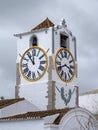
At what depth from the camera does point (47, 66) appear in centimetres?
3928

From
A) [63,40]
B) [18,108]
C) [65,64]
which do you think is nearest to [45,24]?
[63,40]

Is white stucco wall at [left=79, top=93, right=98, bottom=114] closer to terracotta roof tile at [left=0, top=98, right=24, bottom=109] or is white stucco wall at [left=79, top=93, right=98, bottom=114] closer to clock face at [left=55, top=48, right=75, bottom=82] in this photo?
clock face at [left=55, top=48, right=75, bottom=82]

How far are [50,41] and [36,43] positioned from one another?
5.08 ft

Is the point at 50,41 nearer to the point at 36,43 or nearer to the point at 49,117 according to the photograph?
the point at 36,43

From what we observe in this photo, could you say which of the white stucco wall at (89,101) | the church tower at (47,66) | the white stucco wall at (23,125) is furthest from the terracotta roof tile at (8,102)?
the white stucco wall at (89,101)

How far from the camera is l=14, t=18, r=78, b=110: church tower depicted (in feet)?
128

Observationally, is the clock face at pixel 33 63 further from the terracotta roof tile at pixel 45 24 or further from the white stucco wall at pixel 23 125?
the white stucco wall at pixel 23 125

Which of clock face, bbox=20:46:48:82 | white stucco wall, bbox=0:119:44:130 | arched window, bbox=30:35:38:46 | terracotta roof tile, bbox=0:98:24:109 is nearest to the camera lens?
white stucco wall, bbox=0:119:44:130

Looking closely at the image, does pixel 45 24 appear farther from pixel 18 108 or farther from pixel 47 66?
pixel 18 108

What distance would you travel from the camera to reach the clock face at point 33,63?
130 feet

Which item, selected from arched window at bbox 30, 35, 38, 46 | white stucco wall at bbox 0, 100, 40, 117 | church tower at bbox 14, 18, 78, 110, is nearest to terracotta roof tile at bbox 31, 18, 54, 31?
church tower at bbox 14, 18, 78, 110

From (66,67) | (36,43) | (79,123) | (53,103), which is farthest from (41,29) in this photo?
(79,123)

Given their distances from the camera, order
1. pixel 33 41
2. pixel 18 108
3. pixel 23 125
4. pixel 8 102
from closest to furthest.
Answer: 1. pixel 23 125
2. pixel 18 108
3. pixel 8 102
4. pixel 33 41

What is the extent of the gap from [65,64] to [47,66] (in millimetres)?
1889
